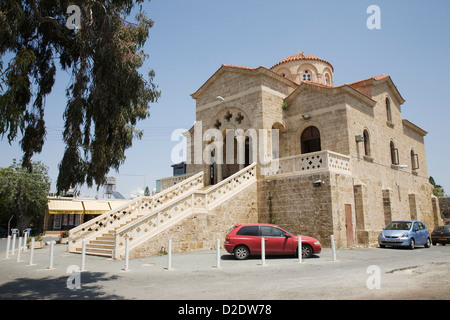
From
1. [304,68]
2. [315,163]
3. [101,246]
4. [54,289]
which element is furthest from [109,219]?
[304,68]

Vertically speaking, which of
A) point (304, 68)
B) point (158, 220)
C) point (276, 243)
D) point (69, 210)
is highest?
point (304, 68)

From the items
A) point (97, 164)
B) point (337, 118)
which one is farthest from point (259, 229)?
point (337, 118)

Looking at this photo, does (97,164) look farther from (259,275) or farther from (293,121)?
(293,121)

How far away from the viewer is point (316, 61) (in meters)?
26.4

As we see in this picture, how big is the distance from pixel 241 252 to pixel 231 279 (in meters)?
3.80

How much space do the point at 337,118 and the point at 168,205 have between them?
35.0 feet

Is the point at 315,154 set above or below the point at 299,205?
above

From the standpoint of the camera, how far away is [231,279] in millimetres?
7930

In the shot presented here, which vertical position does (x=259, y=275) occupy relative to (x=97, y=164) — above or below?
below

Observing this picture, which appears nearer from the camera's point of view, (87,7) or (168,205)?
(87,7)

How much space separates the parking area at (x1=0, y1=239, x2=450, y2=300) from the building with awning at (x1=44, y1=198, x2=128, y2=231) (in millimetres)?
24072

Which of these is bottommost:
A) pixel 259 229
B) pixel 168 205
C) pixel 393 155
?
pixel 259 229

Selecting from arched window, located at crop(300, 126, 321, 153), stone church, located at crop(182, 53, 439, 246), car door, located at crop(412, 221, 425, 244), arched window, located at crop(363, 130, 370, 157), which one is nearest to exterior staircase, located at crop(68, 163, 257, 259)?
stone church, located at crop(182, 53, 439, 246)

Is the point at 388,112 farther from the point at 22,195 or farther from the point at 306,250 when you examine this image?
the point at 22,195
